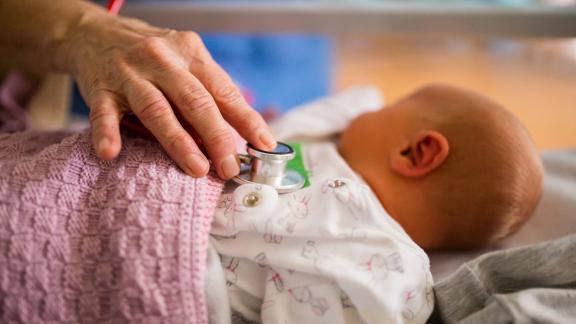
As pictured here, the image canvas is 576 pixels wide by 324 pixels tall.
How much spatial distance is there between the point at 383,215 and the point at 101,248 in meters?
0.36

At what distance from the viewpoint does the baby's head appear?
721mm

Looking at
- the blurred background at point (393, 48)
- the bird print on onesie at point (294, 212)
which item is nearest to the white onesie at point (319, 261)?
the bird print on onesie at point (294, 212)

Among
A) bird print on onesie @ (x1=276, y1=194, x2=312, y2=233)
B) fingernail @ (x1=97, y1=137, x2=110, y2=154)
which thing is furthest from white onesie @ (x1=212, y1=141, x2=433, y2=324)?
fingernail @ (x1=97, y1=137, x2=110, y2=154)

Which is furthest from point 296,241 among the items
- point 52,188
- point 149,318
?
point 52,188

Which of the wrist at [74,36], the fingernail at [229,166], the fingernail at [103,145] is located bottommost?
the fingernail at [229,166]

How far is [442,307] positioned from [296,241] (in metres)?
0.21

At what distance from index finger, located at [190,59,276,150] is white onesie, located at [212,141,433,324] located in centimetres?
7

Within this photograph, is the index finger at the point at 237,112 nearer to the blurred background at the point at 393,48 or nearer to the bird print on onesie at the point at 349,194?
the bird print on onesie at the point at 349,194

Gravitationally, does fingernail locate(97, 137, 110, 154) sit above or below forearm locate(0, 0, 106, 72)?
below

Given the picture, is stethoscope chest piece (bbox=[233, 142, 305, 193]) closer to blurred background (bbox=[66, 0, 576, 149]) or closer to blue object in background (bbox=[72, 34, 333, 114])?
blurred background (bbox=[66, 0, 576, 149])

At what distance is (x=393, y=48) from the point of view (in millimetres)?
2287

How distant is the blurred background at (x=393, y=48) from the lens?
4.50 ft

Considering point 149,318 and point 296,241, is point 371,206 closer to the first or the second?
point 296,241

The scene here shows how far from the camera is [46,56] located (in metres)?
0.85
